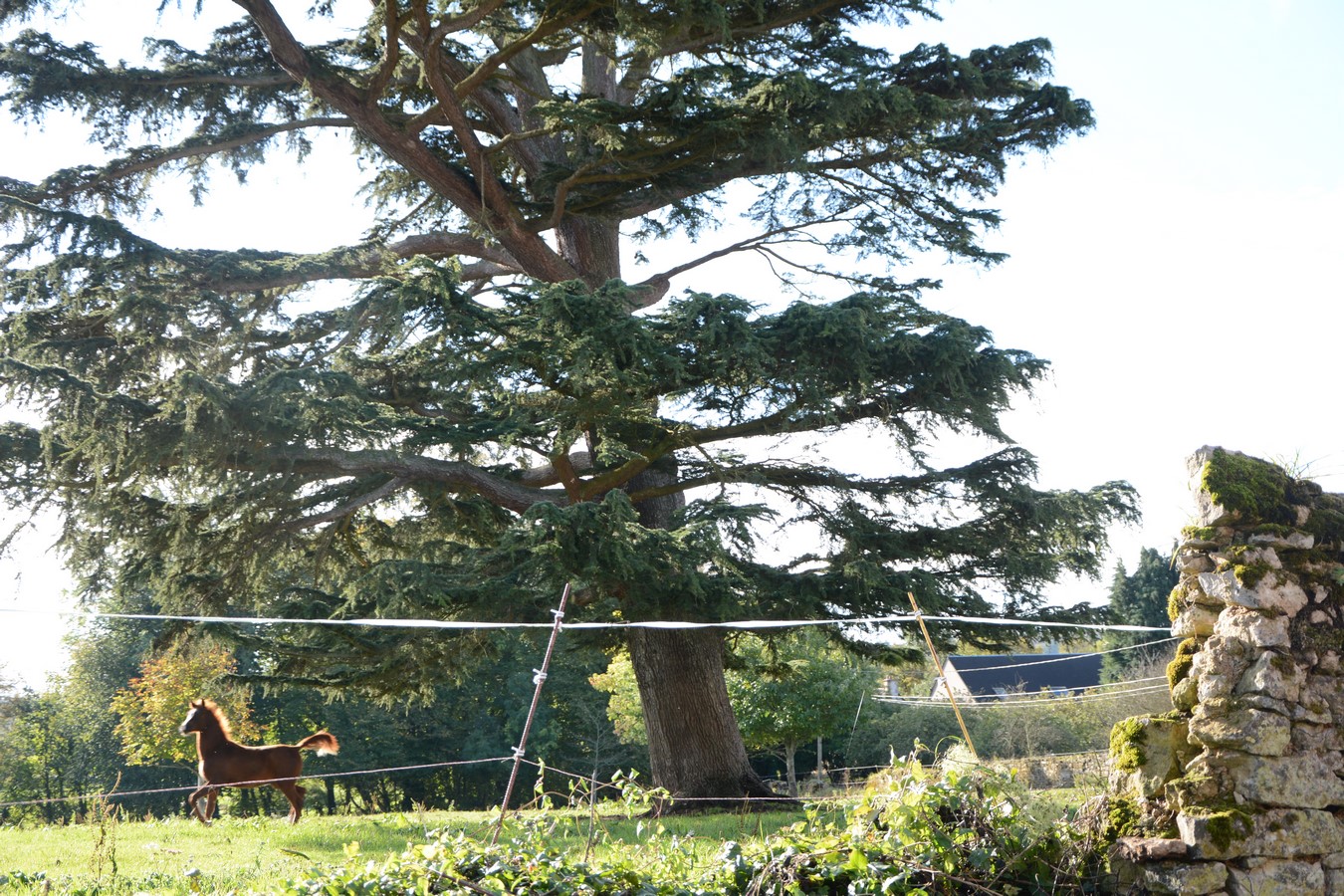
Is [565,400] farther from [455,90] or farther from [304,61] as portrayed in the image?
[304,61]

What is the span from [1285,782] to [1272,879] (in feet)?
1.52

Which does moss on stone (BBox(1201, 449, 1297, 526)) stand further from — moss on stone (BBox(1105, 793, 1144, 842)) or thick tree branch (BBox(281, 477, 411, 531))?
thick tree branch (BBox(281, 477, 411, 531))

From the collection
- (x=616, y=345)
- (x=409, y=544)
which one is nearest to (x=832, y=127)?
(x=616, y=345)

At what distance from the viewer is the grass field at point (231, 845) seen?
19.6 ft

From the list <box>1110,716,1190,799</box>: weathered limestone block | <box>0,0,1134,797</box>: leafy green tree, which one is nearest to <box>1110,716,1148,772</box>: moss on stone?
<box>1110,716,1190,799</box>: weathered limestone block

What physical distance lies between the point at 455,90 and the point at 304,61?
5.43 ft

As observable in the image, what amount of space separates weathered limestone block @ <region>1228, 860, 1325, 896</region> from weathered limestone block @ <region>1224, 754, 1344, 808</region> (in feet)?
0.94

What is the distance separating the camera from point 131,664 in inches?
1329

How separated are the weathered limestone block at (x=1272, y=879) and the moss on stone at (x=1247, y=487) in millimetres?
1706

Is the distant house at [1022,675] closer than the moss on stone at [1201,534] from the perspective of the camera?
No

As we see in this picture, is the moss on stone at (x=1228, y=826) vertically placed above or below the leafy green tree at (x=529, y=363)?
below

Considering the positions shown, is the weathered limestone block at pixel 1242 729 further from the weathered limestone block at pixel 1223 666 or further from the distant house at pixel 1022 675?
the distant house at pixel 1022 675

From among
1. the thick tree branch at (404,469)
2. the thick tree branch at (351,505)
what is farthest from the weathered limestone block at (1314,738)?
the thick tree branch at (351,505)

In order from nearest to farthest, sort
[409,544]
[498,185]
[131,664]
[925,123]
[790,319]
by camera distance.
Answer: [790,319]
[925,123]
[498,185]
[409,544]
[131,664]
